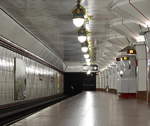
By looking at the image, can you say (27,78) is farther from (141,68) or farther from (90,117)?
(90,117)

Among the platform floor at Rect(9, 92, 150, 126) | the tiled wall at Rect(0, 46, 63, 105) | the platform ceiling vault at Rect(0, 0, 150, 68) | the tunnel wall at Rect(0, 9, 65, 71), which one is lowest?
the platform floor at Rect(9, 92, 150, 126)

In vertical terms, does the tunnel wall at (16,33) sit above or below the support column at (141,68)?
above

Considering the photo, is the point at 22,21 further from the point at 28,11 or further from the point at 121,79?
the point at 121,79

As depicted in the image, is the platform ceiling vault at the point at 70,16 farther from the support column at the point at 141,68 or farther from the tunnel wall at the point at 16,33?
the support column at the point at 141,68

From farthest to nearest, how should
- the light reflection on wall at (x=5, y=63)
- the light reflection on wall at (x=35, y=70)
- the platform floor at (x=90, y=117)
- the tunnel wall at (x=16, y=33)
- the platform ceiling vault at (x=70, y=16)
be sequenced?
the light reflection on wall at (x=35, y=70), the light reflection on wall at (x=5, y=63), the tunnel wall at (x=16, y=33), the platform ceiling vault at (x=70, y=16), the platform floor at (x=90, y=117)

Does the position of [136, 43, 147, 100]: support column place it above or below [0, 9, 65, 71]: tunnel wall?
below

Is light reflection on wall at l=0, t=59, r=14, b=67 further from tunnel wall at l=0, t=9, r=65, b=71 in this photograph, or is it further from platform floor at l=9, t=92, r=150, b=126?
platform floor at l=9, t=92, r=150, b=126

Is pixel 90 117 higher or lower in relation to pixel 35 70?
lower

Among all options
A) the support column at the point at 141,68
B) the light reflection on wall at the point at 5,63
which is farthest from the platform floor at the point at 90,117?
the support column at the point at 141,68

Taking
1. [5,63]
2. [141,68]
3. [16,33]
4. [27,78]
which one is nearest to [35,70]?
[27,78]

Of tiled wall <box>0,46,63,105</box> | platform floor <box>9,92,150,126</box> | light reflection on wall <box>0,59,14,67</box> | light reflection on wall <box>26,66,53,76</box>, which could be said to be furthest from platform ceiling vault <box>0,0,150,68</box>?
platform floor <box>9,92,150,126</box>

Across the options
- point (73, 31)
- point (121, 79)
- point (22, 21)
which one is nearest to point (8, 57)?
point (22, 21)

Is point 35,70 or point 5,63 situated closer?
point 5,63

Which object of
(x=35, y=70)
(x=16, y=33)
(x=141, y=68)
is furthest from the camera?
(x=35, y=70)
